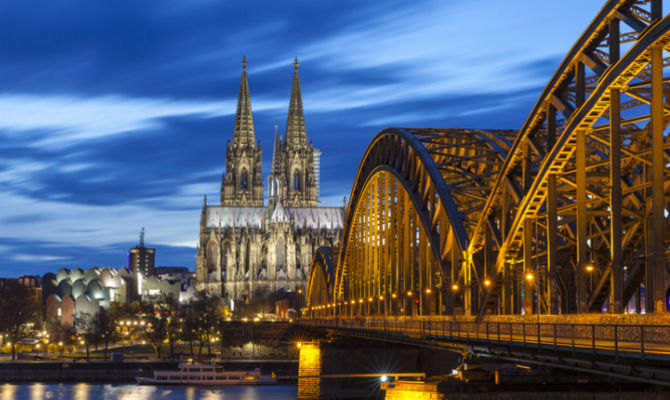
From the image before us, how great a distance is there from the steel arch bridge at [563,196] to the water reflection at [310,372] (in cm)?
1501

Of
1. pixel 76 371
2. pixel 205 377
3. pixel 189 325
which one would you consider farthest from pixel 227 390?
pixel 189 325

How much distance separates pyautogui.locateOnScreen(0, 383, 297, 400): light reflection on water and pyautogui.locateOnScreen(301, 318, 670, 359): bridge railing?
62.2 metres

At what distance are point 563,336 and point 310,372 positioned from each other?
6982 centimetres

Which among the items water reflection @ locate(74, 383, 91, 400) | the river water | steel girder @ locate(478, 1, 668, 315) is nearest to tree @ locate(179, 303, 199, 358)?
water reflection @ locate(74, 383, 91, 400)

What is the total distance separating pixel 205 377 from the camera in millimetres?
130500

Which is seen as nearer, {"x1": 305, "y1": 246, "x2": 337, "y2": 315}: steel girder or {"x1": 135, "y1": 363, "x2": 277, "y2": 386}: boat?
{"x1": 305, "y1": 246, "x2": 337, "y2": 315}: steel girder

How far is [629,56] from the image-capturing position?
113 ft

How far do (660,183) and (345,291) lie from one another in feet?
256

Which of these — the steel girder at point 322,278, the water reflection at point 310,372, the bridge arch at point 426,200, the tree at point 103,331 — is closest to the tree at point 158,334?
the tree at point 103,331

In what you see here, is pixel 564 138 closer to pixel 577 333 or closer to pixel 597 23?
pixel 597 23

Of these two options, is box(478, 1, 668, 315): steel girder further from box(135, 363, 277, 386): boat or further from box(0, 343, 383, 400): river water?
box(135, 363, 277, 386): boat

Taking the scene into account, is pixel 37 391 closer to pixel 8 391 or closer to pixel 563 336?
pixel 8 391

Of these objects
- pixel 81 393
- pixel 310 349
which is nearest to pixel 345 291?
pixel 310 349

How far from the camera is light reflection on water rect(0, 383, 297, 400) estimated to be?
110 m
